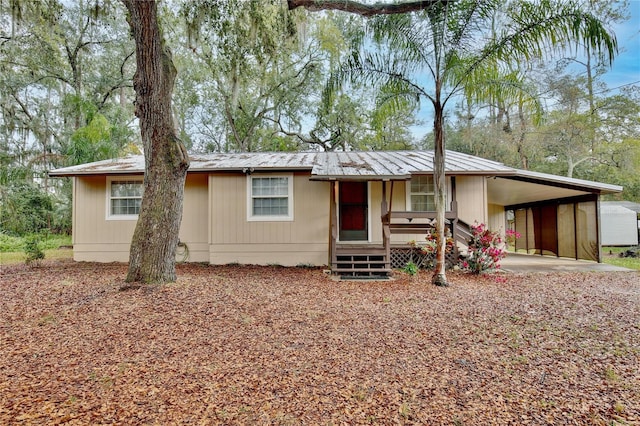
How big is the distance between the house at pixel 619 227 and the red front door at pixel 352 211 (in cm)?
1349

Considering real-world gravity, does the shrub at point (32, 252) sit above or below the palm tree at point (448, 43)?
below

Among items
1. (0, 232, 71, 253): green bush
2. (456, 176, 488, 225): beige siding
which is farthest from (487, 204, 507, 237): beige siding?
(0, 232, 71, 253): green bush

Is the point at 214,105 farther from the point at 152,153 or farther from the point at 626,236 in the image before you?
the point at 626,236

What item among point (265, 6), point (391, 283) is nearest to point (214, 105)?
point (265, 6)

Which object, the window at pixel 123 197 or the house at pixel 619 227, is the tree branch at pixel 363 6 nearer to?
the window at pixel 123 197

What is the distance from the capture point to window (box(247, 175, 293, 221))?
8859mm

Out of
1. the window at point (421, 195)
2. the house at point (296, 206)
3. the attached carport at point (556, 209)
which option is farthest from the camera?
the window at point (421, 195)

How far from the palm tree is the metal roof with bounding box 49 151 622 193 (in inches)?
71.0

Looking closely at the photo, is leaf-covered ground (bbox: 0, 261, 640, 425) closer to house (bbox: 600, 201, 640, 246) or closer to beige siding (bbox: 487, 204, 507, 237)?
beige siding (bbox: 487, 204, 507, 237)

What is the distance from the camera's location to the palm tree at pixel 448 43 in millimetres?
5348

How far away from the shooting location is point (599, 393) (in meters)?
2.52

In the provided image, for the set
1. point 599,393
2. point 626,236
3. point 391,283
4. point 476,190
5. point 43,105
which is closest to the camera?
point 599,393

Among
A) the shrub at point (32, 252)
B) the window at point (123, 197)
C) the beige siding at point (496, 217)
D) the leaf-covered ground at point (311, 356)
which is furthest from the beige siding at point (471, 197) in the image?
the shrub at point (32, 252)

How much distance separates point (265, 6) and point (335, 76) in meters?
2.24
